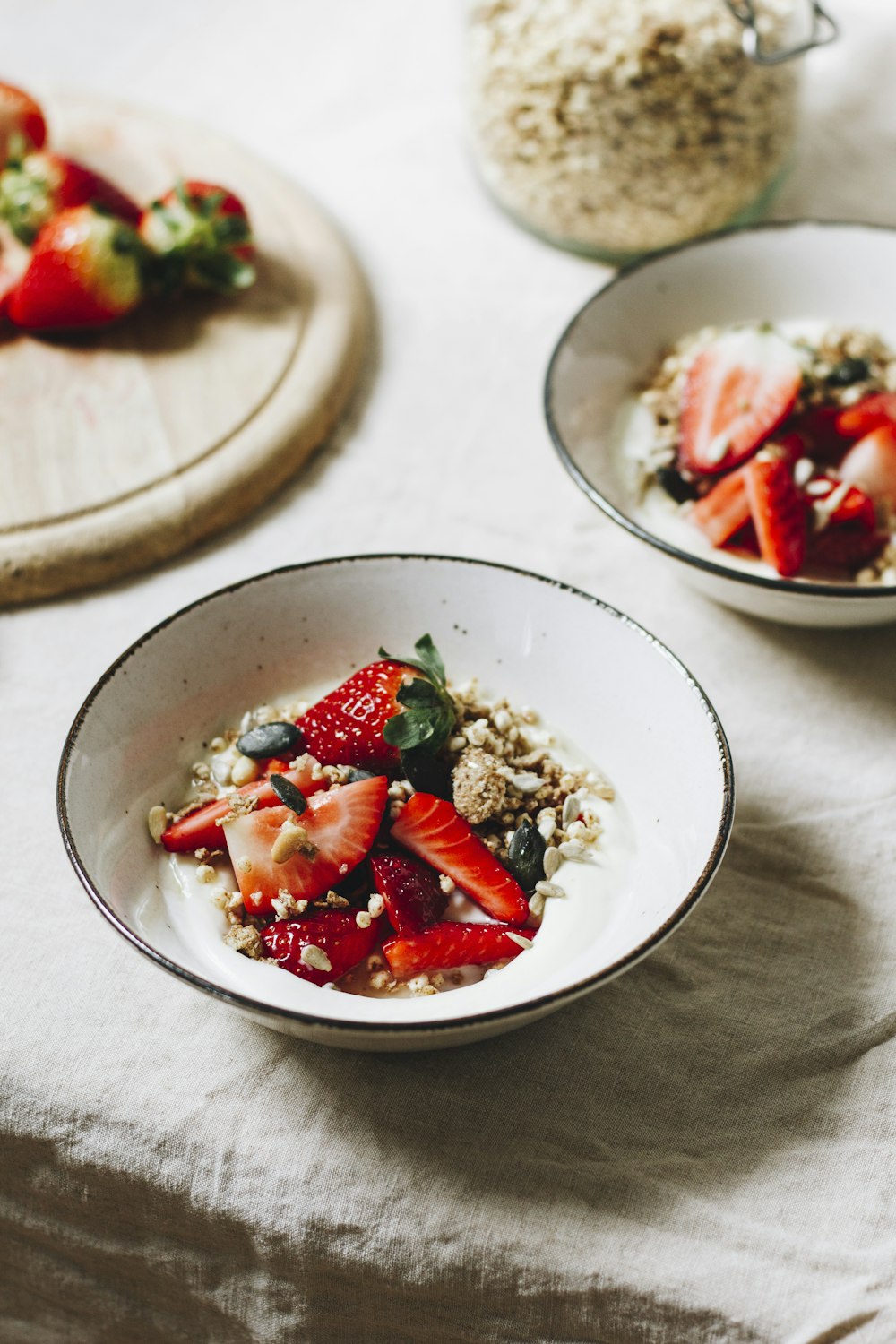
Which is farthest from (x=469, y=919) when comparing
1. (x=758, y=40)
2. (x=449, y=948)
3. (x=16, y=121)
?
(x=16, y=121)

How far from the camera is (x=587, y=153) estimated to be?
110cm

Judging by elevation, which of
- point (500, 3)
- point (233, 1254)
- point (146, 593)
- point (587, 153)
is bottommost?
point (233, 1254)

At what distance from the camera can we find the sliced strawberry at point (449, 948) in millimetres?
663

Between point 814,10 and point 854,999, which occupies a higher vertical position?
point 814,10

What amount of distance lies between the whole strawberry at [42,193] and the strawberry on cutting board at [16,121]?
5 cm

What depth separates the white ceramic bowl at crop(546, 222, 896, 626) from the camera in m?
0.96

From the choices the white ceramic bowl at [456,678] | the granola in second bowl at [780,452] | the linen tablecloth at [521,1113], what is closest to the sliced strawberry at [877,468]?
the granola in second bowl at [780,452]

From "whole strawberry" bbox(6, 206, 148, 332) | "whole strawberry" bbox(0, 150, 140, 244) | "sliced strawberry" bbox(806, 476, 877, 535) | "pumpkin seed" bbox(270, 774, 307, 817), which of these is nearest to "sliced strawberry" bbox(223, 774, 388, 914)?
"pumpkin seed" bbox(270, 774, 307, 817)

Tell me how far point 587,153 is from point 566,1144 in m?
0.87

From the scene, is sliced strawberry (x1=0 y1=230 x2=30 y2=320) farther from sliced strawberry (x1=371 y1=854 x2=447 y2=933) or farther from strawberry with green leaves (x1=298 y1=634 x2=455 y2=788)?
sliced strawberry (x1=371 y1=854 x2=447 y2=933)

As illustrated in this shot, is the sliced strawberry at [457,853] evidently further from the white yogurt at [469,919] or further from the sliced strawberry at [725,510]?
the sliced strawberry at [725,510]

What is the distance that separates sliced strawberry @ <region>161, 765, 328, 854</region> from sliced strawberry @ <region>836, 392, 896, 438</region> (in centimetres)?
53

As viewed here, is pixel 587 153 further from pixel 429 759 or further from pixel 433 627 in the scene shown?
pixel 429 759

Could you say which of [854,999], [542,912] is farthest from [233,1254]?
[854,999]
